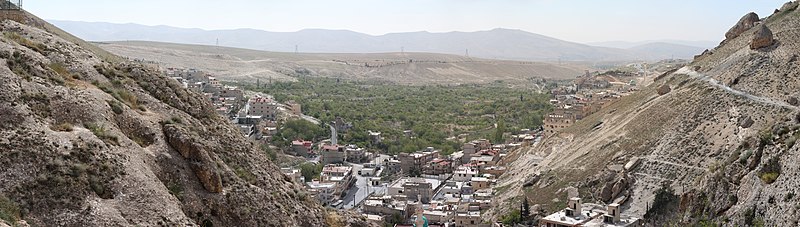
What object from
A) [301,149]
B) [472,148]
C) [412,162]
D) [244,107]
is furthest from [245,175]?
[244,107]

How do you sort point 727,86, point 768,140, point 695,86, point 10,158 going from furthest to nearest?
point 695,86 → point 727,86 → point 768,140 → point 10,158

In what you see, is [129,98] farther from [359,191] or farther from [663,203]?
[359,191]

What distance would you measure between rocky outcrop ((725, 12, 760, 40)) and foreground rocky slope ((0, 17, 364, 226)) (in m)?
42.5

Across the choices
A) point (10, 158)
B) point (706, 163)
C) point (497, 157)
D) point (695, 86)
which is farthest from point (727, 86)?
point (10, 158)

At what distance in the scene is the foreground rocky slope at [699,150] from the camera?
82.3 feet

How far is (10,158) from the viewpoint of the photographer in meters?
12.1

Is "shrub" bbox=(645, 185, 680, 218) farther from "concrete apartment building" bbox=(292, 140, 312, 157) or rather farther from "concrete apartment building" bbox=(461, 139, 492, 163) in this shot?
"concrete apartment building" bbox=(292, 140, 312, 157)

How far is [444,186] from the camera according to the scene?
154ft

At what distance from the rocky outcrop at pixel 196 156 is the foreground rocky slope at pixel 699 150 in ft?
48.4

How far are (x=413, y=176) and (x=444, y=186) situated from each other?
4.92 meters

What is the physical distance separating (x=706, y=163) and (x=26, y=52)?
2476 cm

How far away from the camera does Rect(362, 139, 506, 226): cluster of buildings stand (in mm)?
37750

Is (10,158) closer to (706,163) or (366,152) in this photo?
(706,163)

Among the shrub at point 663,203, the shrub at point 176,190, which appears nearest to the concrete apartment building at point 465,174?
the shrub at point 663,203
